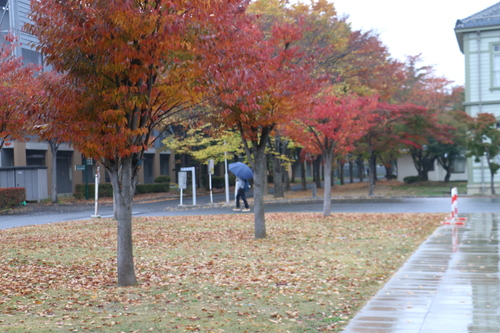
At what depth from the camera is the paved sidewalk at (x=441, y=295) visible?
5.89 meters

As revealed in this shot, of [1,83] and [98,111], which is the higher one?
[1,83]

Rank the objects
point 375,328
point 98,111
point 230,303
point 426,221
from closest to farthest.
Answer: point 375,328 → point 230,303 → point 98,111 → point 426,221

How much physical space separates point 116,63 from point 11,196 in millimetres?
25197

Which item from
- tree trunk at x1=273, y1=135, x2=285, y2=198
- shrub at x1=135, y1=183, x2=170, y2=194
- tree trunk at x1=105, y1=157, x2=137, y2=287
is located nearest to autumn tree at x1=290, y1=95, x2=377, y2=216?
tree trunk at x1=105, y1=157, x2=137, y2=287

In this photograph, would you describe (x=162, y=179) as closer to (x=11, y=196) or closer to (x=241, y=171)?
(x=11, y=196)

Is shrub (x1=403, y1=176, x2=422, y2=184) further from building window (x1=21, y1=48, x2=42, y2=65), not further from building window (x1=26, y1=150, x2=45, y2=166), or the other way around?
building window (x1=21, y1=48, x2=42, y2=65)

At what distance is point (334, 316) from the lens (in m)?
6.33

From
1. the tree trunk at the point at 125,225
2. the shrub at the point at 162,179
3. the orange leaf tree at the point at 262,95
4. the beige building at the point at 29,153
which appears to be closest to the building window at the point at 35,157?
the beige building at the point at 29,153

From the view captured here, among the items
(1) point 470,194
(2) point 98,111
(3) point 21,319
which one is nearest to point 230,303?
(3) point 21,319

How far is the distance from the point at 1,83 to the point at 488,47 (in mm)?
25594

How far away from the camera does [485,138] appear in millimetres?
30062

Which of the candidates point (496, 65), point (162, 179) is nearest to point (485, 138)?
point (496, 65)

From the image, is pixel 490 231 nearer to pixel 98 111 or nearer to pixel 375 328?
pixel 375 328

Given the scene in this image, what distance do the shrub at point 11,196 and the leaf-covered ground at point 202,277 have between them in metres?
14.6
